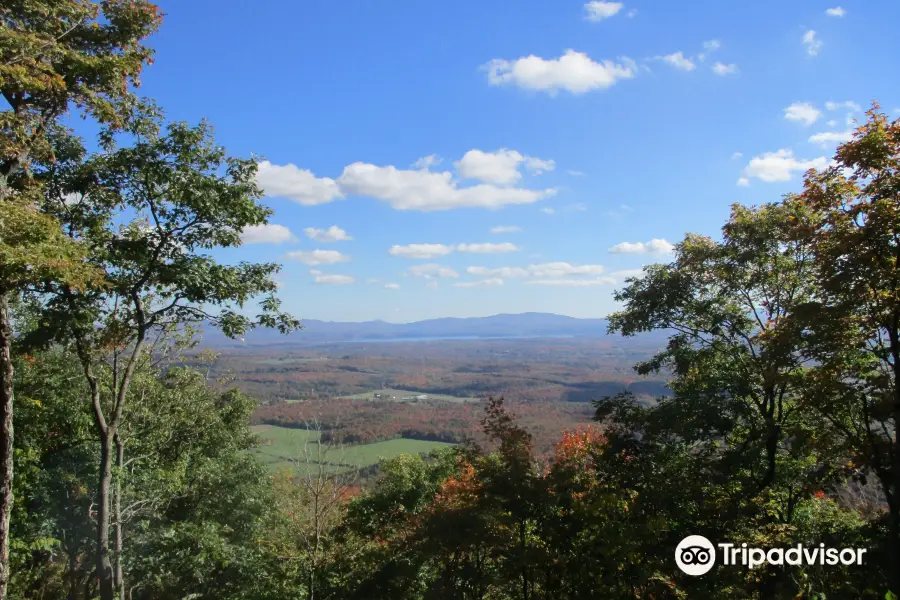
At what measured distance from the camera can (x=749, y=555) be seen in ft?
18.5

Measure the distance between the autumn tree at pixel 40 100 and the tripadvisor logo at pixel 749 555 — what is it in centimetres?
775

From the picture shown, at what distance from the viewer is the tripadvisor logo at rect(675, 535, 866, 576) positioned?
17.5 ft

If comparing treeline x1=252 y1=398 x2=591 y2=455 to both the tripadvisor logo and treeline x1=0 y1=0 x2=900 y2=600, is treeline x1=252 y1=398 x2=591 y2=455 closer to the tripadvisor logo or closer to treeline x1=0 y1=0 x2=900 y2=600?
treeline x1=0 y1=0 x2=900 y2=600

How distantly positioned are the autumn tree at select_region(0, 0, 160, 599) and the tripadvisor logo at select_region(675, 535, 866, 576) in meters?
7.75

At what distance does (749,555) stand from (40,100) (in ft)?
36.6

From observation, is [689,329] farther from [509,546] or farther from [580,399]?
[580,399]

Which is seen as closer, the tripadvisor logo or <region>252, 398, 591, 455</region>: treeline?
the tripadvisor logo

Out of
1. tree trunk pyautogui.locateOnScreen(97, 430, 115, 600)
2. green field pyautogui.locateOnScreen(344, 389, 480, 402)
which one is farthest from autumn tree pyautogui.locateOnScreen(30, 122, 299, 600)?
green field pyautogui.locateOnScreen(344, 389, 480, 402)

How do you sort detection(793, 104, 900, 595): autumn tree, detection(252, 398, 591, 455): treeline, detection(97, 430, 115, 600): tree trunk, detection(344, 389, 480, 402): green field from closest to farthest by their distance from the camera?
detection(793, 104, 900, 595): autumn tree → detection(97, 430, 115, 600): tree trunk → detection(252, 398, 591, 455): treeline → detection(344, 389, 480, 402): green field

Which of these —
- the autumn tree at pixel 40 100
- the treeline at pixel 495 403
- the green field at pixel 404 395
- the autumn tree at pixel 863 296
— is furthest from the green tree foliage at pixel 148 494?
the green field at pixel 404 395

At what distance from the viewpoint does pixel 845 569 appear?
516 centimetres

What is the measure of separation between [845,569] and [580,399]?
5990 centimetres

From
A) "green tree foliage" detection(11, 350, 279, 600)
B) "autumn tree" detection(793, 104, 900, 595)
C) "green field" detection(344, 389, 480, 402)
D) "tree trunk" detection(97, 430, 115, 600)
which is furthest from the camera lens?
"green field" detection(344, 389, 480, 402)

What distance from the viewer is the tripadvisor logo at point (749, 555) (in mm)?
5336
